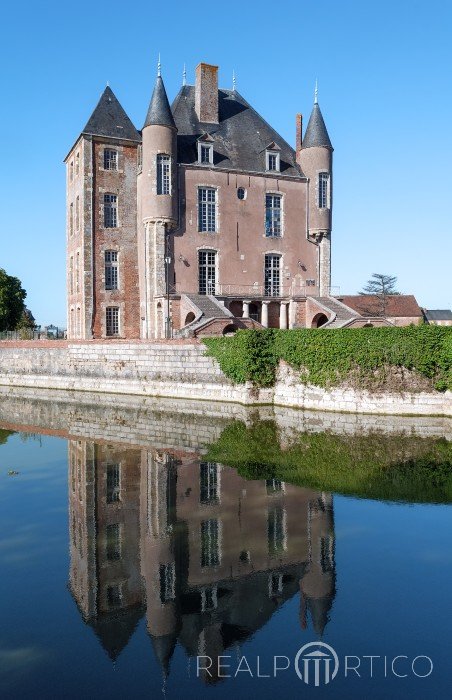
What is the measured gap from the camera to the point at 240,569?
769 centimetres

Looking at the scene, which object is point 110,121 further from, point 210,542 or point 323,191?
point 210,542

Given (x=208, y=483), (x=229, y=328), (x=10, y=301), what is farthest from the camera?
(x=10, y=301)

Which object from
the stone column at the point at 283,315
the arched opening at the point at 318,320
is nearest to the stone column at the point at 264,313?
the stone column at the point at 283,315

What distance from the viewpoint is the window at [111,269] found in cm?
3394

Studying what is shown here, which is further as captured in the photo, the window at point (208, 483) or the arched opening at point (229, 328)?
the arched opening at point (229, 328)

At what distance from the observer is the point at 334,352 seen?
20.9 metres

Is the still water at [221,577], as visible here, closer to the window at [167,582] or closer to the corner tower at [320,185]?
the window at [167,582]

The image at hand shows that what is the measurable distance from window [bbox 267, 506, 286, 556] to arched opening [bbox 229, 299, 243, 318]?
24033mm

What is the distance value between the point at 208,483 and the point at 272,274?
24824mm

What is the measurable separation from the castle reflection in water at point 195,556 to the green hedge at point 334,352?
945cm

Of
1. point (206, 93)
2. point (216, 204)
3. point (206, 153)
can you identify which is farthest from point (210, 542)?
point (206, 93)

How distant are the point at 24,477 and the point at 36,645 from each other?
7099mm

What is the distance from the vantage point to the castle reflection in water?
21.3 ft

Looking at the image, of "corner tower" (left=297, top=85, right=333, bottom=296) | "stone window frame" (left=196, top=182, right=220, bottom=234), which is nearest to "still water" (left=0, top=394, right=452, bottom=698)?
"stone window frame" (left=196, top=182, right=220, bottom=234)
